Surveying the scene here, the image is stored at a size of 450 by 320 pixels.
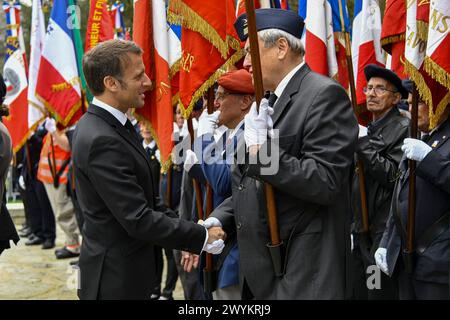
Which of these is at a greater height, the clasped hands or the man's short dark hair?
the man's short dark hair

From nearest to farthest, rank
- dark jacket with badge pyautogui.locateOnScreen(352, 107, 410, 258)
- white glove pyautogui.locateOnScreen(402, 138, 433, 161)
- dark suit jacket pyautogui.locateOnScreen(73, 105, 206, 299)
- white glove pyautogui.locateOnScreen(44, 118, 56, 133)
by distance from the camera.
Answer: dark suit jacket pyautogui.locateOnScreen(73, 105, 206, 299) < white glove pyautogui.locateOnScreen(402, 138, 433, 161) < dark jacket with badge pyautogui.locateOnScreen(352, 107, 410, 258) < white glove pyautogui.locateOnScreen(44, 118, 56, 133)

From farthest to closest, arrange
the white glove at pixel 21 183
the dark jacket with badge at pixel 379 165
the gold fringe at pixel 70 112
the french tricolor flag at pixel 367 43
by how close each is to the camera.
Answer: the white glove at pixel 21 183 < the gold fringe at pixel 70 112 < the french tricolor flag at pixel 367 43 < the dark jacket with badge at pixel 379 165

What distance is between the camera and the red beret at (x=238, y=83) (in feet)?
14.2

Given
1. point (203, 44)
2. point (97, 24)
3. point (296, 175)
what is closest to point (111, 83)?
point (296, 175)

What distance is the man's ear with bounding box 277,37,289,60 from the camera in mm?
3160

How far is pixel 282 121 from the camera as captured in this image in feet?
9.99

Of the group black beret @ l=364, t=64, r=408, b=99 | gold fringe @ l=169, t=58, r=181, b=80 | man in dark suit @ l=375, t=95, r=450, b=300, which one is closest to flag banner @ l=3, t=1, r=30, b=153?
gold fringe @ l=169, t=58, r=181, b=80

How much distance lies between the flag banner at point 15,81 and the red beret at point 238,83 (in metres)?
5.16

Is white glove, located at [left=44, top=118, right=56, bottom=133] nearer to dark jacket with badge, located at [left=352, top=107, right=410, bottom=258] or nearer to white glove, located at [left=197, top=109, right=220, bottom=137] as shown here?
white glove, located at [left=197, top=109, right=220, bottom=137]

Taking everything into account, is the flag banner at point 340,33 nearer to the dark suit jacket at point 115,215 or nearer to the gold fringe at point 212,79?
the gold fringe at point 212,79

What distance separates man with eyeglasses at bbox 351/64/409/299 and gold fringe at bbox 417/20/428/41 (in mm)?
1260

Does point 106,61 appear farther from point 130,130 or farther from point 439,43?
point 439,43

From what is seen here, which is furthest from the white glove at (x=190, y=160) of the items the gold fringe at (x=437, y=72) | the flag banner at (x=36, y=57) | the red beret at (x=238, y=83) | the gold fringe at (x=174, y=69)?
the flag banner at (x=36, y=57)
